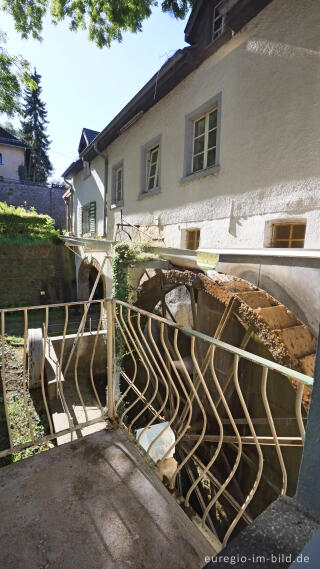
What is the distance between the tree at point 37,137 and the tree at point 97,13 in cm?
3074

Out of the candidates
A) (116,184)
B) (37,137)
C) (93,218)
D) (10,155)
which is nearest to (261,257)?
(116,184)

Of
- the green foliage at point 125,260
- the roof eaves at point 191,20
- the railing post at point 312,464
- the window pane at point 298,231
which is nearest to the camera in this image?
the railing post at point 312,464

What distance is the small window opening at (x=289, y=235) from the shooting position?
12.5 ft

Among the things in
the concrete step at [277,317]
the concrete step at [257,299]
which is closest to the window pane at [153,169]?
the concrete step at [257,299]

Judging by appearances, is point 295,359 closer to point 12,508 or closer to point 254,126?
point 12,508

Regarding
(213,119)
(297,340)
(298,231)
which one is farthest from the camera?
(213,119)

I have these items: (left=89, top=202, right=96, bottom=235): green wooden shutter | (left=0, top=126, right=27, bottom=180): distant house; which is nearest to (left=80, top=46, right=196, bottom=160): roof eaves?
(left=89, top=202, right=96, bottom=235): green wooden shutter

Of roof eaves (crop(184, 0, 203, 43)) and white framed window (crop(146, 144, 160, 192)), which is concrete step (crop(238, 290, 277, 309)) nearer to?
white framed window (crop(146, 144, 160, 192))

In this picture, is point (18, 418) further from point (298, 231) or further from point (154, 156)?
point (154, 156)

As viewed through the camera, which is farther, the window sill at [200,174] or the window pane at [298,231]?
the window sill at [200,174]

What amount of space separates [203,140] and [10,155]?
85.4ft

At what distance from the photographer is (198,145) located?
5.48m

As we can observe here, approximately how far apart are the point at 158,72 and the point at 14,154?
24927 mm

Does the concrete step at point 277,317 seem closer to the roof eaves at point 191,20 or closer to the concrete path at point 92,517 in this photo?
the concrete path at point 92,517
